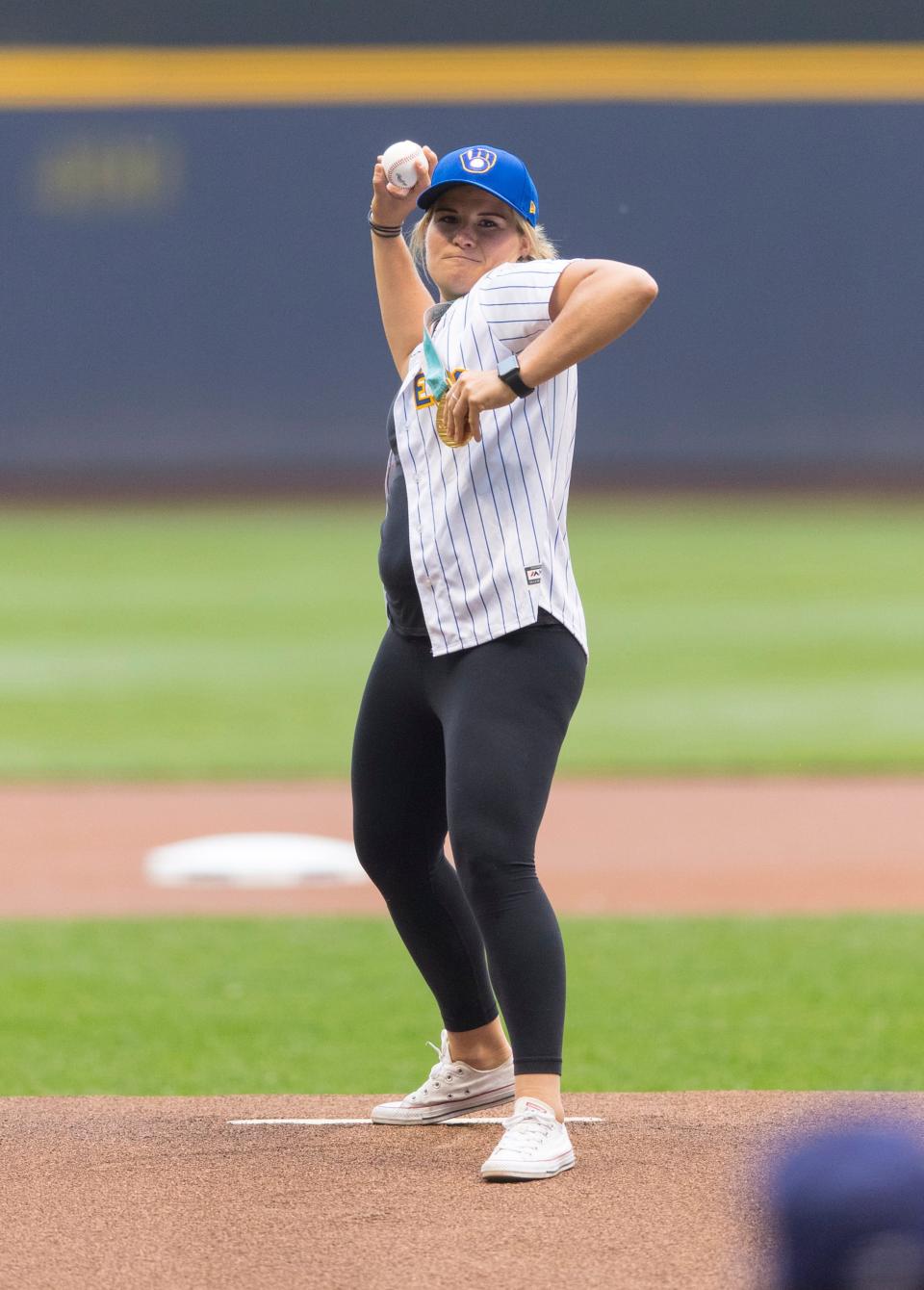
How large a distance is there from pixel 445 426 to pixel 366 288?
23861 millimetres

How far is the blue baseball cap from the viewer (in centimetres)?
334

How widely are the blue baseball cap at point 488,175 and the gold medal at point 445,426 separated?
389 millimetres

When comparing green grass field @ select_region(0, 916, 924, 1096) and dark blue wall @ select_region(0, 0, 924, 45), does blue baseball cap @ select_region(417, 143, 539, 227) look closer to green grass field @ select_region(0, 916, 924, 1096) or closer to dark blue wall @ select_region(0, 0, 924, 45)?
green grass field @ select_region(0, 916, 924, 1096)

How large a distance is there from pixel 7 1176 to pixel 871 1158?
1.96 meters

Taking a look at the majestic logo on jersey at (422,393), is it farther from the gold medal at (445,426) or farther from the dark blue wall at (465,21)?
the dark blue wall at (465,21)

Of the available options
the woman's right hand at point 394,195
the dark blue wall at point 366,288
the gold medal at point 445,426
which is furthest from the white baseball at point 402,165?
the dark blue wall at point 366,288

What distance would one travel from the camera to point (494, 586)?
10.9ft

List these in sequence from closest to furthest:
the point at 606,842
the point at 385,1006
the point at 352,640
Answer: the point at 385,1006, the point at 606,842, the point at 352,640

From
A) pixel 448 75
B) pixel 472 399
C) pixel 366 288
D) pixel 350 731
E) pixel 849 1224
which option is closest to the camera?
pixel 849 1224

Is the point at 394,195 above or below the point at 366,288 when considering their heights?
below

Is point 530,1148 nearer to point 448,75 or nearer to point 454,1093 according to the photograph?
point 454,1093

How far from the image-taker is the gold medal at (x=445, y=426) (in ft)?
10.6

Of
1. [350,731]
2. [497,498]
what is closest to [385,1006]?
[497,498]

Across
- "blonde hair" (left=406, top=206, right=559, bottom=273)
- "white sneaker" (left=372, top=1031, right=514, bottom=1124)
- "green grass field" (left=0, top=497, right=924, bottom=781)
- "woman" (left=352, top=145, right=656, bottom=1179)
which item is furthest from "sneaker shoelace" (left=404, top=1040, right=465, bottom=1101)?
"green grass field" (left=0, top=497, right=924, bottom=781)
